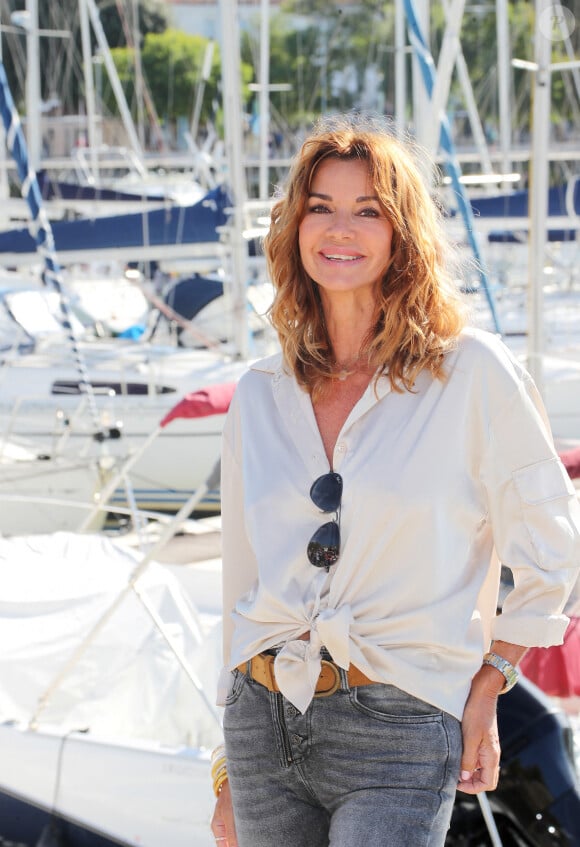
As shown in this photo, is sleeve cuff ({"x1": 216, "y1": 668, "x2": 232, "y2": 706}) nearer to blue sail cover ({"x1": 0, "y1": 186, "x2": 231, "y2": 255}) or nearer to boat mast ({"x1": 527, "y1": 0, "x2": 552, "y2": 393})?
boat mast ({"x1": 527, "y1": 0, "x2": 552, "y2": 393})

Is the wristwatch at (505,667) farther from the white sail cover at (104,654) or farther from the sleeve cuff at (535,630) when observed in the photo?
the white sail cover at (104,654)

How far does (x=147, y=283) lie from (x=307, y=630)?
12.9 metres

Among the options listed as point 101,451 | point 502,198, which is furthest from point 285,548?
point 502,198

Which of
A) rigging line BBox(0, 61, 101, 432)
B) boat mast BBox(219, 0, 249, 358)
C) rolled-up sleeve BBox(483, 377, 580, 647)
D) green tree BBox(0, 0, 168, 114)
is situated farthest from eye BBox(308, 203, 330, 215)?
green tree BBox(0, 0, 168, 114)

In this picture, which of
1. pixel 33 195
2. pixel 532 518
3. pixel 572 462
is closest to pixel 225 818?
pixel 532 518

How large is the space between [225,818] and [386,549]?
614mm

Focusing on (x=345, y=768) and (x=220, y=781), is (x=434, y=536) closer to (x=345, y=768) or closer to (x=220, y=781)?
(x=345, y=768)

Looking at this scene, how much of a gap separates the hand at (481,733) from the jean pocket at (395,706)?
0.20ft

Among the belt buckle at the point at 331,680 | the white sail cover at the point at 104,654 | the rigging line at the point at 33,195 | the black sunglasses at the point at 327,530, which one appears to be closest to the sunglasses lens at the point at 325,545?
the black sunglasses at the point at 327,530

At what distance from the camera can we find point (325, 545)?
5.42ft

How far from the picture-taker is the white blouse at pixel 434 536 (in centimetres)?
162

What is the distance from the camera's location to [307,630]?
1.69 meters

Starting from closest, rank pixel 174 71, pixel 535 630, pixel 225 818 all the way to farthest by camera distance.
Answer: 1. pixel 535 630
2. pixel 225 818
3. pixel 174 71

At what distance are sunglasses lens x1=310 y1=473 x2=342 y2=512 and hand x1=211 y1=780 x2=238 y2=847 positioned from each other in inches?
22.1
